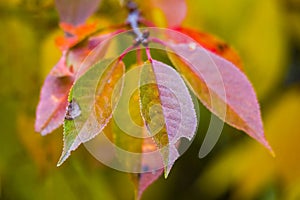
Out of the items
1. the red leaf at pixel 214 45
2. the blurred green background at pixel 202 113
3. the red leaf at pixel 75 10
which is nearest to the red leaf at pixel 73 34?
the red leaf at pixel 75 10

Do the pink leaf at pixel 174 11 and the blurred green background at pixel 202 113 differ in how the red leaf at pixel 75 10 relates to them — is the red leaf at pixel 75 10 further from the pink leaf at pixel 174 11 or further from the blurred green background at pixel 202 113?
the blurred green background at pixel 202 113

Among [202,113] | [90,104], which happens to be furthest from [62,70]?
[202,113]

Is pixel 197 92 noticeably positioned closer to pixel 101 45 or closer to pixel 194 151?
pixel 101 45

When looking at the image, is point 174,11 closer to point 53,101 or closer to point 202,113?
point 53,101

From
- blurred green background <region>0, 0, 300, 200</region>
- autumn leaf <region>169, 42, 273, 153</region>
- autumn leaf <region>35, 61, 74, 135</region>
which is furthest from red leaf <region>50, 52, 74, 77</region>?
blurred green background <region>0, 0, 300, 200</region>

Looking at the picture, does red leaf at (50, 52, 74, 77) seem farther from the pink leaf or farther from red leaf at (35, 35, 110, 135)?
the pink leaf

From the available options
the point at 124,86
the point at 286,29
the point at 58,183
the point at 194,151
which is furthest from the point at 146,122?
the point at 194,151
